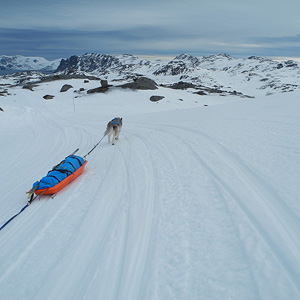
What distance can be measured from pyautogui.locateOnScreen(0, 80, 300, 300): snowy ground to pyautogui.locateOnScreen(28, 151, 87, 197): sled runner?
25cm

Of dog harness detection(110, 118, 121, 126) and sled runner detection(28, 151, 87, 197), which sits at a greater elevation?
dog harness detection(110, 118, 121, 126)

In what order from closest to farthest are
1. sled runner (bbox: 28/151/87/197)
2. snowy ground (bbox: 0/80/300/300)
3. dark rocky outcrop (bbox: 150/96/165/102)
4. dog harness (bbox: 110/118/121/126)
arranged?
snowy ground (bbox: 0/80/300/300) < sled runner (bbox: 28/151/87/197) < dog harness (bbox: 110/118/121/126) < dark rocky outcrop (bbox: 150/96/165/102)

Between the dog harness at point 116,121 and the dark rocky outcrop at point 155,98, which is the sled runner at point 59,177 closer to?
the dog harness at point 116,121

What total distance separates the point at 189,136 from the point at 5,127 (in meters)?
15.1

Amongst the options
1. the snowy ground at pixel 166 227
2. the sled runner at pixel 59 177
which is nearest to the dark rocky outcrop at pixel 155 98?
the snowy ground at pixel 166 227

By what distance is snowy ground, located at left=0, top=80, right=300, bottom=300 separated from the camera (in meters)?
2.75

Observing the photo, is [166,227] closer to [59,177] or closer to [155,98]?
[59,177]

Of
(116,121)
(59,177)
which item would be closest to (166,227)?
(59,177)

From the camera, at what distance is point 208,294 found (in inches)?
99.6

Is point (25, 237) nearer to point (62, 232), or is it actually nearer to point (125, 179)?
point (62, 232)

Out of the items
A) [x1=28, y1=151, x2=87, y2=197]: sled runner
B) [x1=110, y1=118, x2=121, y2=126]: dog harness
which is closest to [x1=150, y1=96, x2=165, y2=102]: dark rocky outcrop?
[x1=110, y1=118, x2=121, y2=126]: dog harness

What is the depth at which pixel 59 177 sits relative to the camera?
554 cm

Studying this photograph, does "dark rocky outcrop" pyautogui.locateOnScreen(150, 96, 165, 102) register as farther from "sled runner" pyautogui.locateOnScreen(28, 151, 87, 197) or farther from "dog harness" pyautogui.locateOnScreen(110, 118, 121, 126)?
"sled runner" pyautogui.locateOnScreen(28, 151, 87, 197)

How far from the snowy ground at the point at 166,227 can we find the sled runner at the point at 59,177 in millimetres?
251
